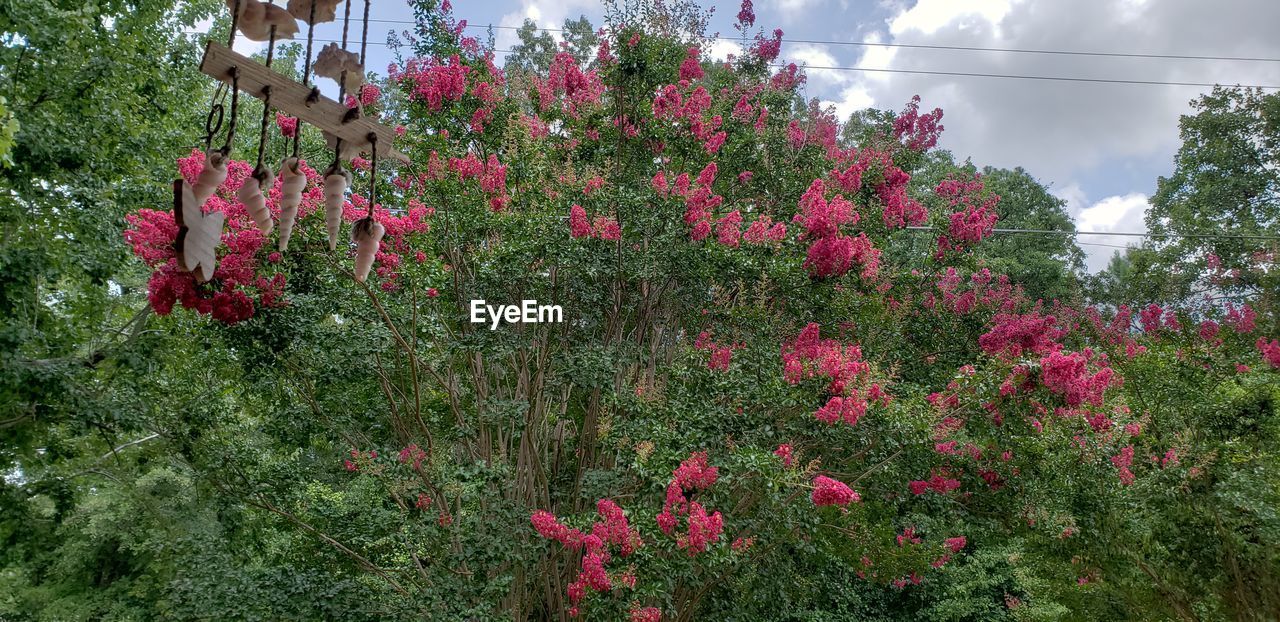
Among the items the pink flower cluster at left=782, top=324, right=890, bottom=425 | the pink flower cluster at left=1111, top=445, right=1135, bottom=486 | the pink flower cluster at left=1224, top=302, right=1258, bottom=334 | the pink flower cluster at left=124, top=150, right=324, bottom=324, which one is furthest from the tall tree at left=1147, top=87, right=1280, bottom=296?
the pink flower cluster at left=124, top=150, right=324, bottom=324

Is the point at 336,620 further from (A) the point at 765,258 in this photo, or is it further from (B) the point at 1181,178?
(B) the point at 1181,178

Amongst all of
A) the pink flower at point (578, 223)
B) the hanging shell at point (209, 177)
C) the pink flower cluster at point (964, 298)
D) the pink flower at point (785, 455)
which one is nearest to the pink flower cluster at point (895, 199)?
the pink flower cluster at point (964, 298)

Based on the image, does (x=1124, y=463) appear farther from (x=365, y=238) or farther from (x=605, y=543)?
(x=365, y=238)

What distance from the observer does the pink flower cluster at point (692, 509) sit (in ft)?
10.3

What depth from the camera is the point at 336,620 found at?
3939 millimetres

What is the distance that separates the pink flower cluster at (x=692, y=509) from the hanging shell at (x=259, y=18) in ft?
8.66

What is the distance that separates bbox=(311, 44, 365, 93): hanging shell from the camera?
94 centimetres

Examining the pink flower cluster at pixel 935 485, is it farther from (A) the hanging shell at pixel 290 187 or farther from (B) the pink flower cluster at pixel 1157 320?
(A) the hanging shell at pixel 290 187

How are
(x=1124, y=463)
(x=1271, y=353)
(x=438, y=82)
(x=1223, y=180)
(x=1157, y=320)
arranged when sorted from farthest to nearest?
(x=1223, y=180), (x=1157, y=320), (x=1271, y=353), (x=438, y=82), (x=1124, y=463)

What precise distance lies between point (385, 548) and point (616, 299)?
7.11ft

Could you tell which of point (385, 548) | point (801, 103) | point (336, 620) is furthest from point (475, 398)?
point (801, 103)

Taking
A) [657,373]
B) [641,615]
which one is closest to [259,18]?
[641,615]

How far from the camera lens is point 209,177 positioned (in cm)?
91

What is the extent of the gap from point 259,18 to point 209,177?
207mm
